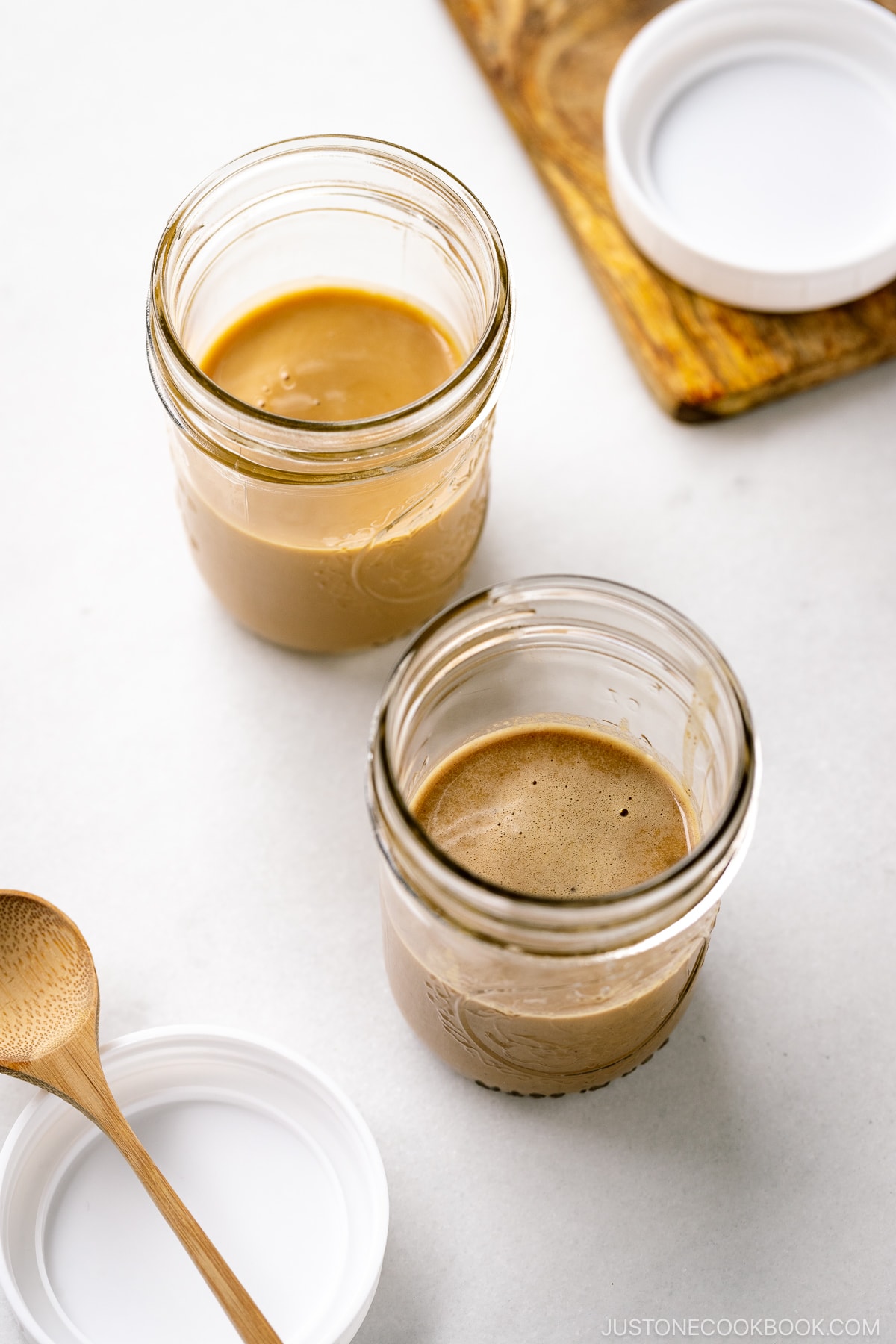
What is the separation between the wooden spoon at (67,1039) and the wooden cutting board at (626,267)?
0.73 m

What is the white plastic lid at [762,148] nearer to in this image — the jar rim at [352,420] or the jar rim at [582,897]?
the jar rim at [352,420]

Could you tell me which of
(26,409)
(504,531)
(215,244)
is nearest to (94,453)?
(26,409)

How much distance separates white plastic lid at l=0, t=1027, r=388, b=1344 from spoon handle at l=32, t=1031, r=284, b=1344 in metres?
0.02

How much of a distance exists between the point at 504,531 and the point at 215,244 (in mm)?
360

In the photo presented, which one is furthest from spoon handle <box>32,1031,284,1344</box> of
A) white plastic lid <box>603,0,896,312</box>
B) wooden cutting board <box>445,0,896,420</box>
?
white plastic lid <box>603,0,896,312</box>

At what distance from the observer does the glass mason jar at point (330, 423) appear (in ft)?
3.19

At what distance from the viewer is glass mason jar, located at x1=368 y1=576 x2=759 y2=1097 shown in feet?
2.68

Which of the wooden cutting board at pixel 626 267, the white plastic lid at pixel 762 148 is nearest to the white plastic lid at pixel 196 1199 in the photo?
the wooden cutting board at pixel 626 267

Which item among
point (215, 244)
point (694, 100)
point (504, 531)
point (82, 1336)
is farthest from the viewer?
point (694, 100)

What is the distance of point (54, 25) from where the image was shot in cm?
146

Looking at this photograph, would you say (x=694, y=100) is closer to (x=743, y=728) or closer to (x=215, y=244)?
(x=215, y=244)

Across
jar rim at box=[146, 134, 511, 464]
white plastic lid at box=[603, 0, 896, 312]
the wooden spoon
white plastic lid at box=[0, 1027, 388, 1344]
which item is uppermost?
jar rim at box=[146, 134, 511, 464]

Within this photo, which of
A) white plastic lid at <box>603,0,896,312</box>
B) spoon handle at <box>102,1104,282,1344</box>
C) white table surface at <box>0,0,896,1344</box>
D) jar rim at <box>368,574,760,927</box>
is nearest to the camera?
jar rim at <box>368,574,760,927</box>

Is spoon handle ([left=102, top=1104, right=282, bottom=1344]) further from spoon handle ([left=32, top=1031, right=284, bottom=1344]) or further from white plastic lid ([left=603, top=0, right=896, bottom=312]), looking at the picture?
white plastic lid ([left=603, top=0, right=896, bottom=312])
